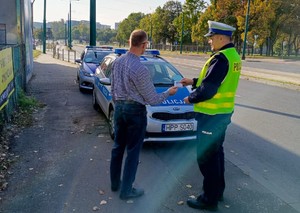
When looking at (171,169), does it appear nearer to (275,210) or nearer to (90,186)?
(90,186)

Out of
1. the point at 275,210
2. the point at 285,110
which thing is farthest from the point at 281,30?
the point at 275,210

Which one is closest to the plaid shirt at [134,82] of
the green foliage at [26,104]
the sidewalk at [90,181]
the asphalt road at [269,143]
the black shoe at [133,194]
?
the black shoe at [133,194]

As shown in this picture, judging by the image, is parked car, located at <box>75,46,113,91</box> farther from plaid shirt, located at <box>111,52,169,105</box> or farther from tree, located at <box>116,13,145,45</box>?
tree, located at <box>116,13,145,45</box>

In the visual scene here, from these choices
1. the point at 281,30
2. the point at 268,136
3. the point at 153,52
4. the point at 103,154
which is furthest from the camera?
the point at 281,30

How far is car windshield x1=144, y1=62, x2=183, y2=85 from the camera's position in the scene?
21.1 ft

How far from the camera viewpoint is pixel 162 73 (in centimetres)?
667

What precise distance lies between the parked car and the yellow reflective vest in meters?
8.07

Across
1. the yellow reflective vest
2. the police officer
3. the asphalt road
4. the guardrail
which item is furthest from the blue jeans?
the guardrail

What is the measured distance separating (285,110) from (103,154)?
6.19 metres

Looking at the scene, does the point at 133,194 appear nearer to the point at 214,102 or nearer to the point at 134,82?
the point at 134,82

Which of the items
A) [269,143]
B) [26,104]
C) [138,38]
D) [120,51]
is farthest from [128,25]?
[138,38]

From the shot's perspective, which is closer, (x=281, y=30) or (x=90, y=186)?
(x=90, y=186)

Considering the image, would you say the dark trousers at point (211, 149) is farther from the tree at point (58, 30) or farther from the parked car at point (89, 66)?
the tree at point (58, 30)

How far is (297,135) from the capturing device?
21.9 feet
